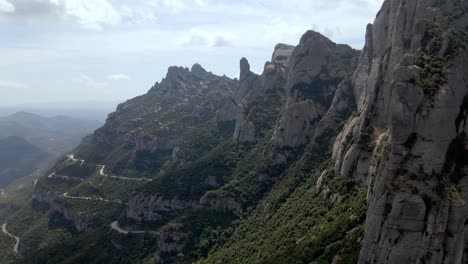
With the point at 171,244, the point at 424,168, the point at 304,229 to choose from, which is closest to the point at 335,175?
the point at 304,229

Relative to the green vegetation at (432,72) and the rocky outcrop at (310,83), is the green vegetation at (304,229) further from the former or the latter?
the rocky outcrop at (310,83)

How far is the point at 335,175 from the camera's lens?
108 metres

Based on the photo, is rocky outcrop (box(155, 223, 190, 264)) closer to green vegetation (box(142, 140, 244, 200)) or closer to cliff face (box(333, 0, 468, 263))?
green vegetation (box(142, 140, 244, 200))

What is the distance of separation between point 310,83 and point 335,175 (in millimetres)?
63916

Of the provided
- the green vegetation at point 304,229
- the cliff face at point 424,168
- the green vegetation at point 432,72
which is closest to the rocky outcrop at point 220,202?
the green vegetation at point 304,229

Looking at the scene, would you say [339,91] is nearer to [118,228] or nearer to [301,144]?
[301,144]

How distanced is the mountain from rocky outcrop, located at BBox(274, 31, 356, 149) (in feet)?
1.36

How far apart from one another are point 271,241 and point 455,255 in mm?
43766

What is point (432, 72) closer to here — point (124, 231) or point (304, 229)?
point (304, 229)

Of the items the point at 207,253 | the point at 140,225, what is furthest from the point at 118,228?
the point at 207,253

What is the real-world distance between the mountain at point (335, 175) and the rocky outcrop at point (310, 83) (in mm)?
413

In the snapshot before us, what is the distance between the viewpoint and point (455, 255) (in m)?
68.8

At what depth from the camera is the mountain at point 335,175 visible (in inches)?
2788

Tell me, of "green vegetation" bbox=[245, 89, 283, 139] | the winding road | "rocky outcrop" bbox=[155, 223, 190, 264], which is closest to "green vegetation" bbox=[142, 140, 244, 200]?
"green vegetation" bbox=[245, 89, 283, 139]
